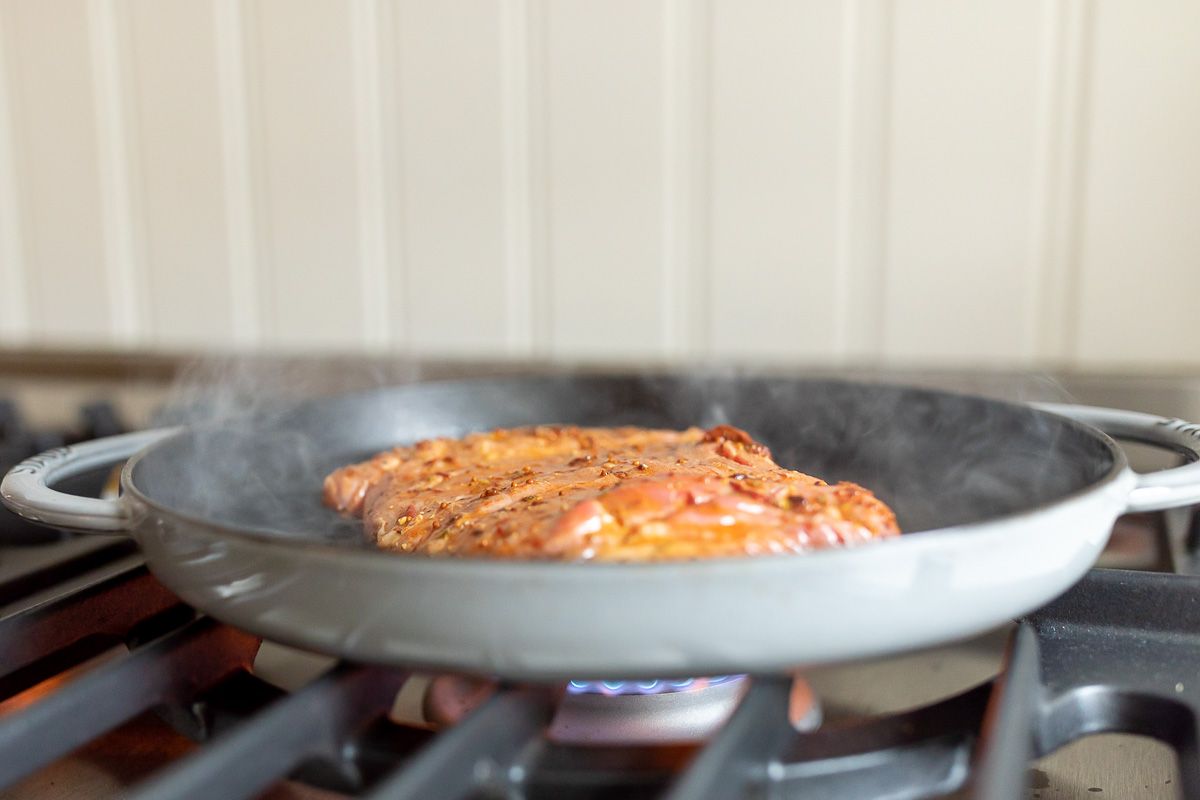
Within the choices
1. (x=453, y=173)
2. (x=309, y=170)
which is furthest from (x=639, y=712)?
(x=309, y=170)

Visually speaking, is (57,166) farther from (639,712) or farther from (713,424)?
(639,712)

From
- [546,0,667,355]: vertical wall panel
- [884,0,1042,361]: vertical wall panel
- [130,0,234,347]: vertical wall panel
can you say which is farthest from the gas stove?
[130,0,234,347]: vertical wall panel

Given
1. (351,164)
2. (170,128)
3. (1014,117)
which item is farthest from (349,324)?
(1014,117)

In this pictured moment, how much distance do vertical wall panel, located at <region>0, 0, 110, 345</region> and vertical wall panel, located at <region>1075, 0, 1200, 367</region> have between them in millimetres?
1420

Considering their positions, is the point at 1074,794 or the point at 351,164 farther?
the point at 351,164

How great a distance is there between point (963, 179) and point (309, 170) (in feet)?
2.90

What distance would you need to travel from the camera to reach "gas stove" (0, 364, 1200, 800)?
18.7 inches

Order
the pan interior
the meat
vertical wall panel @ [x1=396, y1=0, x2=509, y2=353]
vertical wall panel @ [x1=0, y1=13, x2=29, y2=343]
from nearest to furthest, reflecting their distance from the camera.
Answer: the meat, the pan interior, vertical wall panel @ [x1=396, y1=0, x2=509, y2=353], vertical wall panel @ [x1=0, y1=13, x2=29, y2=343]

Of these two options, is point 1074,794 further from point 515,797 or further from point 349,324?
point 349,324

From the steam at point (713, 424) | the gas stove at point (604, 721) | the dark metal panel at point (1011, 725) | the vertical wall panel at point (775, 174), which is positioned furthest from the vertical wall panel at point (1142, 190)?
the dark metal panel at point (1011, 725)

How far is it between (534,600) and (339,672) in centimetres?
16

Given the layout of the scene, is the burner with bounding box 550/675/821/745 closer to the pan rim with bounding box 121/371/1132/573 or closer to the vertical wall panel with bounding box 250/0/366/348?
the pan rim with bounding box 121/371/1132/573

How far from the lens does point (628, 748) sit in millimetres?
531

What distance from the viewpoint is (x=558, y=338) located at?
4.49ft
